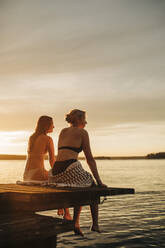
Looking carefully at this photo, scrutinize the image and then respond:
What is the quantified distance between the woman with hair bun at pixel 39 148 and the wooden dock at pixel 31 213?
182 cm

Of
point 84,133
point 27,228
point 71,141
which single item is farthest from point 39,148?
point 27,228

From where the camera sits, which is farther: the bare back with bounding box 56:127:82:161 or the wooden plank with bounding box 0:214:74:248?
the bare back with bounding box 56:127:82:161

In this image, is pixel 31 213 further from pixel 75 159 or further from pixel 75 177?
pixel 75 159

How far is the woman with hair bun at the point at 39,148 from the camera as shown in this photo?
835cm

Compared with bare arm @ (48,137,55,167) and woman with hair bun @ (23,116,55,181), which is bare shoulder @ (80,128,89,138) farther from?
bare arm @ (48,137,55,167)

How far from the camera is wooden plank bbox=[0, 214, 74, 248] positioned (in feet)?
15.8

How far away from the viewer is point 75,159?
7289 mm

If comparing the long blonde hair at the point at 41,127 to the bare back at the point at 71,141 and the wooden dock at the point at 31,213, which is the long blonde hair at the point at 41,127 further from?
the wooden dock at the point at 31,213

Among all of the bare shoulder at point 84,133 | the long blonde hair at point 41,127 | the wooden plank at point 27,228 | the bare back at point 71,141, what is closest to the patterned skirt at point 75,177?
the bare back at point 71,141

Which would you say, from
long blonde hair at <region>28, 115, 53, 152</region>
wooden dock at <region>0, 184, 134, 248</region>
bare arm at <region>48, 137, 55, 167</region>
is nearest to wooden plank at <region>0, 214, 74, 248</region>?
wooden dock at <region>0, 184, 134, 248</region>

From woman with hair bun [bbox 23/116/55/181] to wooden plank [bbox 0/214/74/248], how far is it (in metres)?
2.16

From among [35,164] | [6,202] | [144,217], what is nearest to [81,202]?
[6,202]

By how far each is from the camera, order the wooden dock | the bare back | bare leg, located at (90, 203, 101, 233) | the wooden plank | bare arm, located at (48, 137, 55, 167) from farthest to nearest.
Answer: bare arm, located at (48, 137, 55, 167) → the bare back → bare leg, located at (90, 203, 101, 233) → the wooden dock → the wooden plank

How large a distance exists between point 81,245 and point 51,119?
4565 millimetres
